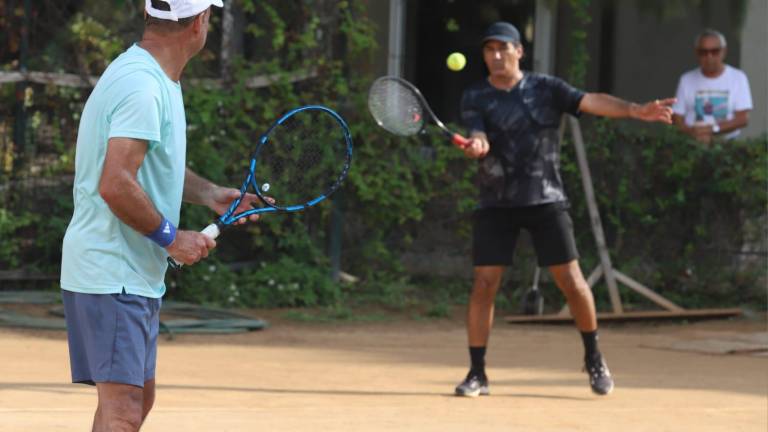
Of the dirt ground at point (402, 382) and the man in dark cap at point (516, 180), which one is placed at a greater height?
the man in dark cap at point (516, 180)

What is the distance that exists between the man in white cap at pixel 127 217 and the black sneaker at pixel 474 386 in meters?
3.02

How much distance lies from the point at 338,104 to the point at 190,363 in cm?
376

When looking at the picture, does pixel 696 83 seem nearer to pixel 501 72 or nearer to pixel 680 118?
pixel 680 118

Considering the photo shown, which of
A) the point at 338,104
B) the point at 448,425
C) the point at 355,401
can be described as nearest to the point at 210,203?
the point at 448,425

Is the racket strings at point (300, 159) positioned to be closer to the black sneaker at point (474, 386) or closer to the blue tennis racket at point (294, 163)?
the blue tennis racket at point (294, 163)

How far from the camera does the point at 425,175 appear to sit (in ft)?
36.5

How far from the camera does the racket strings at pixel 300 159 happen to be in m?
5.98

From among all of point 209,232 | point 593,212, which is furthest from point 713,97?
point 209,232

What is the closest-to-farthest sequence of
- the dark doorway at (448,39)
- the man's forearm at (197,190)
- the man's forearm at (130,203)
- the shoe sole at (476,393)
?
the man's forearm at (130,203) → the man's forearm at (197,190) → the shoe sole at (476,393) → the dark doorway at (448,39)

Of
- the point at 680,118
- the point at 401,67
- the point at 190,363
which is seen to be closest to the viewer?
the point at 190,363

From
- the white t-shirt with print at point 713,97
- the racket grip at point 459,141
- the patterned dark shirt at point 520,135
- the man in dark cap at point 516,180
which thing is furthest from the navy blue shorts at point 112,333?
the white t-shirt with print at point 713,97

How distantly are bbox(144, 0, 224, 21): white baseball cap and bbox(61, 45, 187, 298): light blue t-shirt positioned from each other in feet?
0.40

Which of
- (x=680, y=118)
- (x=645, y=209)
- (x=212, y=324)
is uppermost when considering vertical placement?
(x=680, y=118)

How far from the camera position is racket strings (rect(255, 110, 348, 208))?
19.6 feet
